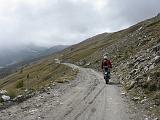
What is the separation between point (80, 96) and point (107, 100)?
9.40 feet

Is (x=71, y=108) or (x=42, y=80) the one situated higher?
(x=71, y=108)

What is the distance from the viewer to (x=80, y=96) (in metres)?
24.4

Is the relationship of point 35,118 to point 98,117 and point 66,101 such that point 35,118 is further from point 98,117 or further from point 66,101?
point 66,101

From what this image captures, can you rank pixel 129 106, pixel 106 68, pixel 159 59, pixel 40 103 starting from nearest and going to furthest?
pixel 129 106
pixel 40 103
pixel 159 59
pixel 106 68

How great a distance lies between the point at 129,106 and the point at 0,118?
25.3 feet

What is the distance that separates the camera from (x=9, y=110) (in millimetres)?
19938

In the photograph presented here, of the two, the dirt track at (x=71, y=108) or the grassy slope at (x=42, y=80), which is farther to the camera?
the grassy slope at (x=42, y=80)

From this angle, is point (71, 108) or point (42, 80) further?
point (42, 80)

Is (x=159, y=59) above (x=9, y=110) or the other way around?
above

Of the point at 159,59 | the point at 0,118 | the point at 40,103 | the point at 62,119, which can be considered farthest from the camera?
the point at 159,59

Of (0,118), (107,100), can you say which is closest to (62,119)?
(0,118)

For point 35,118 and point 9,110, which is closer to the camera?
point 35,118

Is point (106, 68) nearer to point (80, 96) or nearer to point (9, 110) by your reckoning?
point (80, 96)

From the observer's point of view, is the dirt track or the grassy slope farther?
the grassy slope
